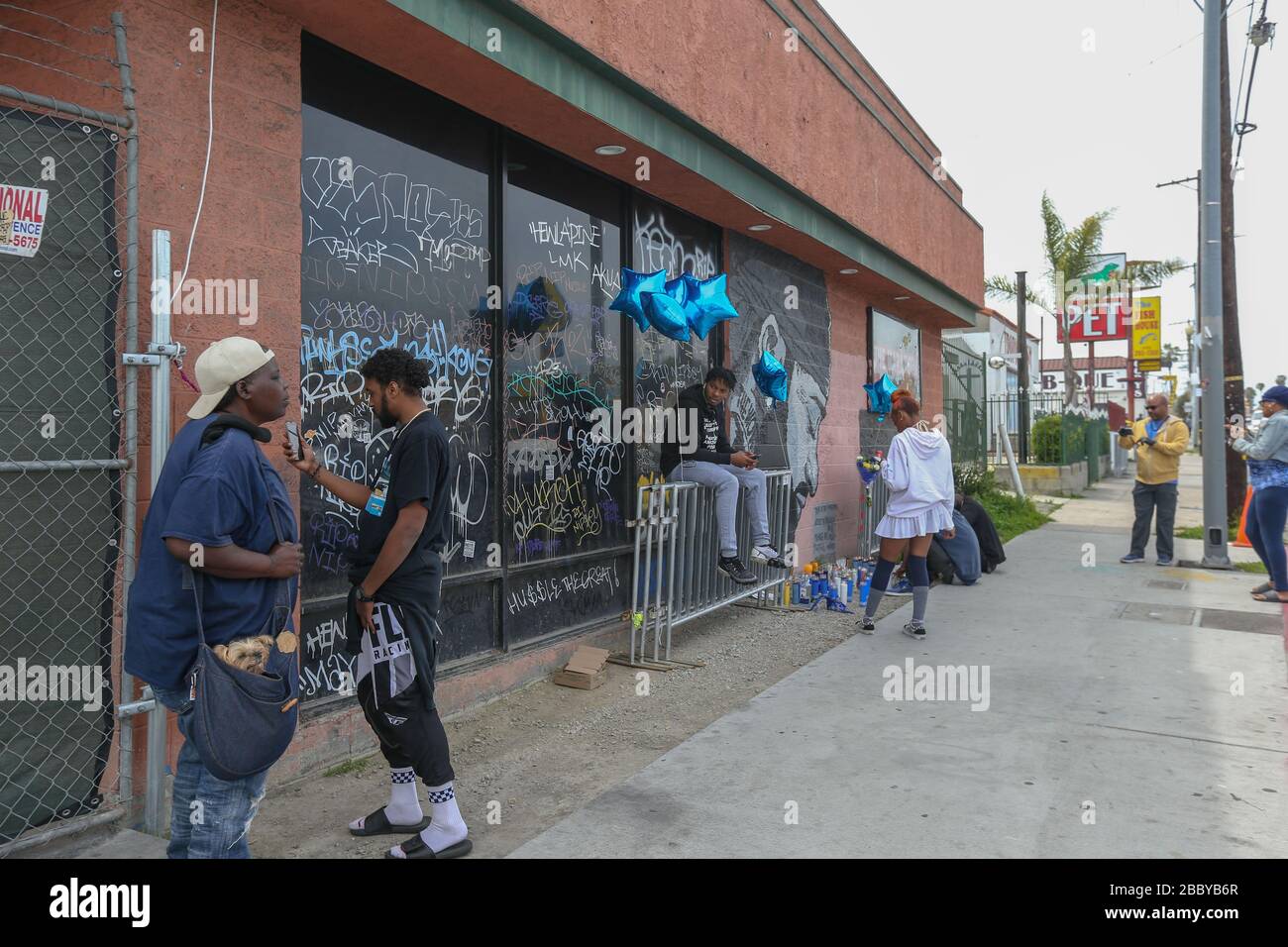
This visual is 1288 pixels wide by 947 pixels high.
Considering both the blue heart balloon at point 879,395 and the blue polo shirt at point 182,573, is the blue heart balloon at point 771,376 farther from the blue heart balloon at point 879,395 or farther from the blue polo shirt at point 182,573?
the blue polo shirt at point 182,573

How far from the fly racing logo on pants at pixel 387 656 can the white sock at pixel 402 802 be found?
0.40 meters

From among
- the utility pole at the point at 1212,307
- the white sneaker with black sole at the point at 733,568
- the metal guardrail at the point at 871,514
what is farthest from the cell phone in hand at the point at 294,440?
the utility pole at the point at 1212,307

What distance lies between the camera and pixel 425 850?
11.4 ft

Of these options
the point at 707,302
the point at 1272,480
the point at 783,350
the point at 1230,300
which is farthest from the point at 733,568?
the point at 1230,300

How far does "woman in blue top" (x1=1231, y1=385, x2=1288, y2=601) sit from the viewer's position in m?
8.29

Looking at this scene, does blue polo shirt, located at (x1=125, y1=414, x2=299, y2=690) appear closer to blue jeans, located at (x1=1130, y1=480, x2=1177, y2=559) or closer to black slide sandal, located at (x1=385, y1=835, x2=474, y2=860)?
black slide sandal, located at (x1=385, y1=835, x2=474, y2=860)

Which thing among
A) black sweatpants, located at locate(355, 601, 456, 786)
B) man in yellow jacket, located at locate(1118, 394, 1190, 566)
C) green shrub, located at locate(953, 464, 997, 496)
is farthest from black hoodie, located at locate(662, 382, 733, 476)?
green shrub, located at locate(953, 464, 997, 496)

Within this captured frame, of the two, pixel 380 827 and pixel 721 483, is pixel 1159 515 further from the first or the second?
pixel 380 827

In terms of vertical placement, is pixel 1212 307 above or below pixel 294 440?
above

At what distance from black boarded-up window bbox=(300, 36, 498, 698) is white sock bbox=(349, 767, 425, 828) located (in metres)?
0.97

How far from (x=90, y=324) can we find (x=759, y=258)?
6.70m

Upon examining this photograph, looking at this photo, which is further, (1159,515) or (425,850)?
(1159,515)

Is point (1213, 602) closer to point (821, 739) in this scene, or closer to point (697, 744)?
point (821, 739)
